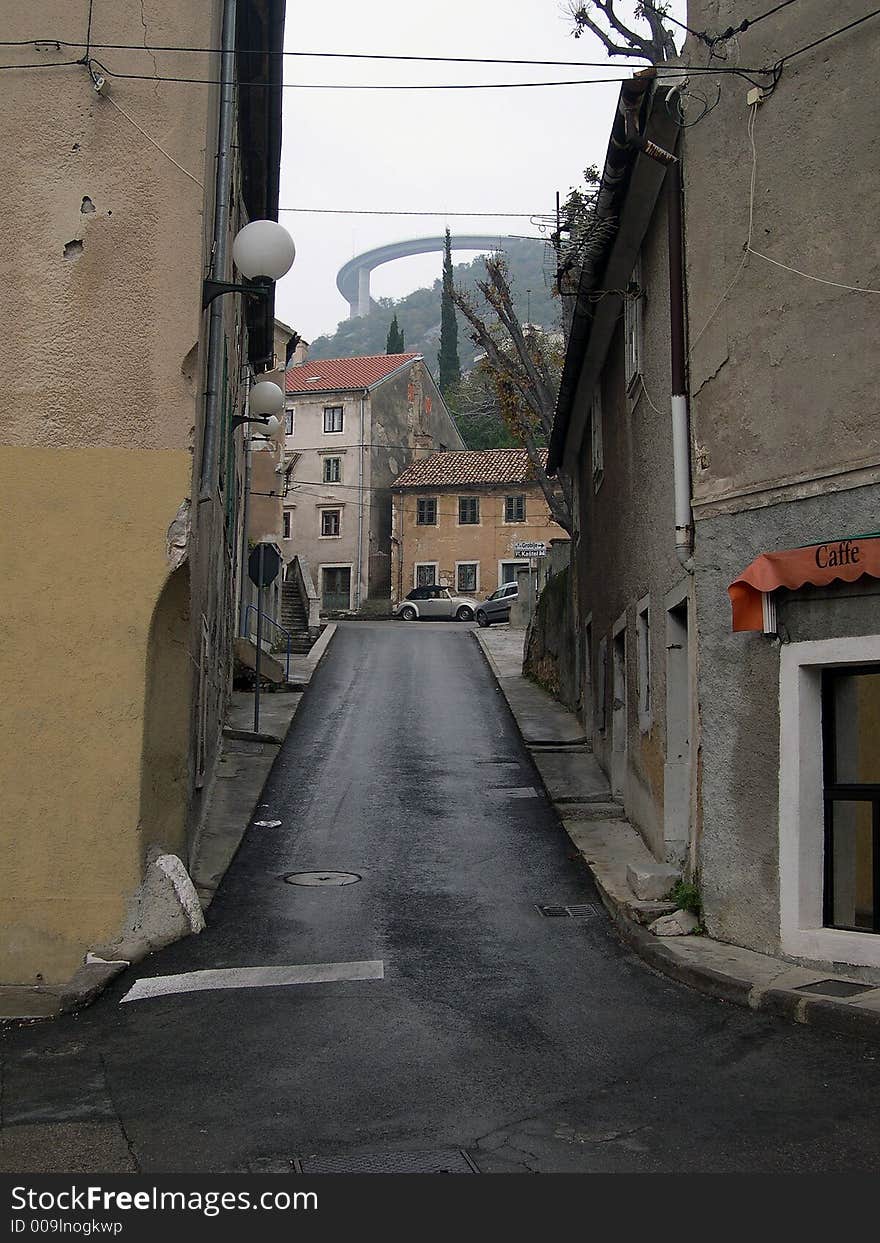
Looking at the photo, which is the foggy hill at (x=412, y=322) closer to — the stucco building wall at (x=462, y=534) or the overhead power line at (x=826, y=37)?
the stucco building wall at (x=462, y=534)

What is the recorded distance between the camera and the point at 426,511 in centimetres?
5159

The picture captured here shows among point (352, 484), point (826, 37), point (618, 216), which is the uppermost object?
point (352, 484)

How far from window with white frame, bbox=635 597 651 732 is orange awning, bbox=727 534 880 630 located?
325 cm

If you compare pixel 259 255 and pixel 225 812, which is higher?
pixel 259 255

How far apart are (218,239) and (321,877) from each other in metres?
5.63

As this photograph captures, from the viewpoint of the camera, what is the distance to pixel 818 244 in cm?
784

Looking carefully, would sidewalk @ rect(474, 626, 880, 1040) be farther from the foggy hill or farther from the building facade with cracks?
the foggy hill

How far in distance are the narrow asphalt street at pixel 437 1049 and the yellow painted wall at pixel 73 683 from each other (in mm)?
770

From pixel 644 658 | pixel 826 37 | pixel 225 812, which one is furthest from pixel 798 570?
pixel 225 812

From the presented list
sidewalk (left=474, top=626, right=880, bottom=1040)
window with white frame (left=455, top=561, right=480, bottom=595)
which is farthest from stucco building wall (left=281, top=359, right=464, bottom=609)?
sidewalk (left=474, top=626, right=880, bottom=1040)

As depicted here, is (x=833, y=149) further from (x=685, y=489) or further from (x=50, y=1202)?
(x=50, y=1202)

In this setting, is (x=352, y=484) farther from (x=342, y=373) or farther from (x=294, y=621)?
(x=294, y=621)

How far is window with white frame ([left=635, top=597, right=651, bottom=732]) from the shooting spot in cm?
1133

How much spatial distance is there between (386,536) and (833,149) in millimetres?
47049
